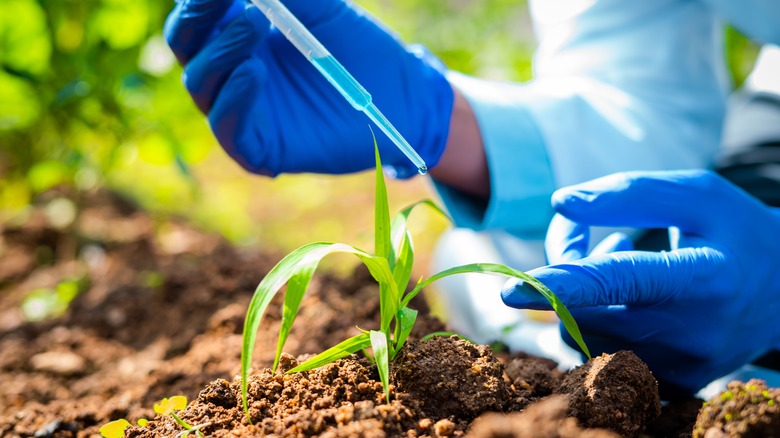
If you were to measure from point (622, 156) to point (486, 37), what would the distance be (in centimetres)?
201

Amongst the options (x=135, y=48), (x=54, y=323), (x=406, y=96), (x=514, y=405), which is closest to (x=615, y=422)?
(x=514, y=405)

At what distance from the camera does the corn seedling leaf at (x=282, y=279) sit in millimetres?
700

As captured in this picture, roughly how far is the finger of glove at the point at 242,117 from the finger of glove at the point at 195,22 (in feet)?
0.30

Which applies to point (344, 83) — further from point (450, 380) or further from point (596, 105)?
point (596, 105)

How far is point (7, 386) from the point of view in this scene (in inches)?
51.6

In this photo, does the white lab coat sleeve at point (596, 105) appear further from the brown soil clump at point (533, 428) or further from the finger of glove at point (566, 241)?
the brown soil clump at point (533, 428)

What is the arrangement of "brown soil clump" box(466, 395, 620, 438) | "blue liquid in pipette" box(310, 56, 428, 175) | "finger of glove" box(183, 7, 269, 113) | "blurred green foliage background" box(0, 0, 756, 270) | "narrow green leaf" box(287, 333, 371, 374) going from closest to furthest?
"brown soil clump" box(466, 395, 620, 438)
"narrow green leaf" box(287, 333, 371, 374)
"blue liquid in pipette" box(310, 56, 428, 175)
"finger of glove" box(183, 7, 269, 113)
"blurred green foliage background" box(0, 0, 756, 270)

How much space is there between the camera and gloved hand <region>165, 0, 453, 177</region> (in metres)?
1.14

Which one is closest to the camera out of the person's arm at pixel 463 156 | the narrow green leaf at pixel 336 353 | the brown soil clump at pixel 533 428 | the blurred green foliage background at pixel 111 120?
the brown soil clump at pixel 533 428

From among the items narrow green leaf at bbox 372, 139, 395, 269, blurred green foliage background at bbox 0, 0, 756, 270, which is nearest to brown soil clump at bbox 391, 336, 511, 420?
narrow green leaf at bbox 372, 139, 395, 269

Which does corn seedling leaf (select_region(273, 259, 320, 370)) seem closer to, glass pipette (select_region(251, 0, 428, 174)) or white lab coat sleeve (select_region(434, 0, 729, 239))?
glass pipette (select_region(251, 0, 428, 174))

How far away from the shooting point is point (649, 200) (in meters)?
1.01

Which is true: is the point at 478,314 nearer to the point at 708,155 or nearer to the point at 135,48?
the point at 708,155

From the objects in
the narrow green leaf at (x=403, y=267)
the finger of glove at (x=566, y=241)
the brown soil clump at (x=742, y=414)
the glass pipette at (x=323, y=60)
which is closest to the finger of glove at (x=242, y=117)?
the glass pipette at (x=323, y=60)
